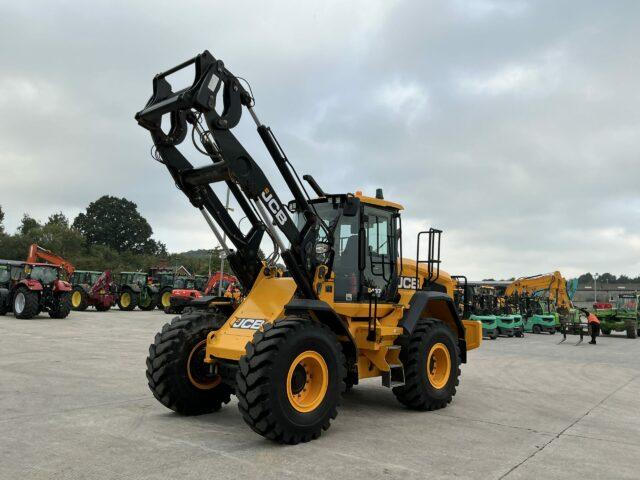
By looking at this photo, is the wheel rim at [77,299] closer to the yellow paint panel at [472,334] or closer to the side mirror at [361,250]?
the yellow paint panel at [472,334]

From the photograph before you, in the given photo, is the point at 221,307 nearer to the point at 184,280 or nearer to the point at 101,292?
the point at 101,292

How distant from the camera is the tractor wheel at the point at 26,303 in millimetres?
21594

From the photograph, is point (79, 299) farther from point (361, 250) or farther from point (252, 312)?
point (361, 250)

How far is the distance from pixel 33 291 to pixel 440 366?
64.1ft

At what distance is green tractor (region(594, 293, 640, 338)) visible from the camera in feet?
84.3

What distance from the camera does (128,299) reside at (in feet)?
103

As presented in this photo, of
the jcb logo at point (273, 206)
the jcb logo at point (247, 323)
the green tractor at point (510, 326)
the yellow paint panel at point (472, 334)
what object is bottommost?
the green tractor at point (510, 326)

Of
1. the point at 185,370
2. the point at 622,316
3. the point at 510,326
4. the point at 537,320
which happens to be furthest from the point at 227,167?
the point at 622,316

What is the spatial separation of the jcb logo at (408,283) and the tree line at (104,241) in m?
43.3

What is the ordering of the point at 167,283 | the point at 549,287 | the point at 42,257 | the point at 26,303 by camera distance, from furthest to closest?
1. the point at 167,283
2. the point at 549,287
3. the point at 42,257
4. the point at 26,303

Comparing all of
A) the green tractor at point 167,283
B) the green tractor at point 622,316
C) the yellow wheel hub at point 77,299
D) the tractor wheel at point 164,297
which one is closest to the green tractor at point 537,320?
the green tractor at point 622,316

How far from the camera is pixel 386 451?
17.1 feet

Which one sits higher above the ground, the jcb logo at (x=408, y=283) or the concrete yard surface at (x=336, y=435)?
the jcb logo at (x=408, y=283)

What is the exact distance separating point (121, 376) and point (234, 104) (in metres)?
5.63
